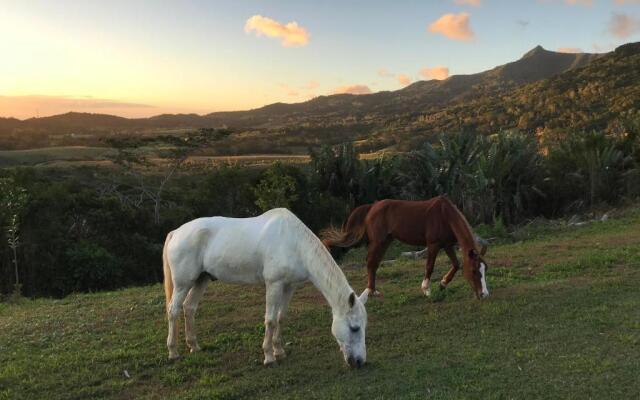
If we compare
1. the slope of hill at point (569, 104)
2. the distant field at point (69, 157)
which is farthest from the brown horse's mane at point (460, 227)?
the distant field at point (69, 157)

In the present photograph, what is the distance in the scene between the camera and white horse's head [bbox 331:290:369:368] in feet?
18.7

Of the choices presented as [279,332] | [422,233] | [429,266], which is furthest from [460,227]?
[279,332]

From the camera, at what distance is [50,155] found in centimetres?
6191

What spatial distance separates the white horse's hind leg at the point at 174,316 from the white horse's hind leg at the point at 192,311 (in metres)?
0.24

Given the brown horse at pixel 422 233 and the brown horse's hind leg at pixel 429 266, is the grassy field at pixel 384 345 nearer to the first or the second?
the brown horse's hind leg at pixel 429 266

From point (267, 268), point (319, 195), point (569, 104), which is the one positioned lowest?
point (319, 195)

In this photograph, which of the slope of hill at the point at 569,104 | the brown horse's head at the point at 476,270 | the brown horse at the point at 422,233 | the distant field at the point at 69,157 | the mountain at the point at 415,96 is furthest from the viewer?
the mountain at the point at 415,96

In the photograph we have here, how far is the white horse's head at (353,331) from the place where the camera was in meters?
5.69

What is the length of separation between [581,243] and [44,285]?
52.3 ft

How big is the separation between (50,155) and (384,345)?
65062 mm

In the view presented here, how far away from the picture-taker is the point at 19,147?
7231 cm

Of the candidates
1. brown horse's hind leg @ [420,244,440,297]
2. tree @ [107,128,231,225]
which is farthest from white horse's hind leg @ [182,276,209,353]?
tree @ [107,128,231,225]

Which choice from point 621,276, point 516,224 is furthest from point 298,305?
point 516,224

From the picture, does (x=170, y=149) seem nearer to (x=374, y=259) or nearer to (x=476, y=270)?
(x=374, y=259)
